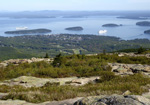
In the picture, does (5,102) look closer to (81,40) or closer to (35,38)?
(81,40)

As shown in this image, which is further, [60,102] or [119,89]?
[119,89]

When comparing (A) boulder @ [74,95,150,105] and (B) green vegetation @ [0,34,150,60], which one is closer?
(A) boulder @ [74,95,150,105]

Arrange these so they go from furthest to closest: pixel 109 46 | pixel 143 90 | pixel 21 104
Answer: pixel 109 46, pixel 143 90, pixel 21 104

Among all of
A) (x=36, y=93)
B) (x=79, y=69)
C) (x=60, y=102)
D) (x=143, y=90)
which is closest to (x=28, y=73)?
(x=79, y=69)

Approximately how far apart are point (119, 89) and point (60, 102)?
9.73ft

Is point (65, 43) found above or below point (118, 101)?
below

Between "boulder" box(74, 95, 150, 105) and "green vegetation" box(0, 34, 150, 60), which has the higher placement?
"boulder" box(74, 95, 150, 105)

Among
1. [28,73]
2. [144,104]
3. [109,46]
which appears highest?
[144,104]

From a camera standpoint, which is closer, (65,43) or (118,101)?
(118,101)

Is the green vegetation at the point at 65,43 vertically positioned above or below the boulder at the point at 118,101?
below

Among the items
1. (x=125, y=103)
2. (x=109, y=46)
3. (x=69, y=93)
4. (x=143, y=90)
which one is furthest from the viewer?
(x=109, y=46)

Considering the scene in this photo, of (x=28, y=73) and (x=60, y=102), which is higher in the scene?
(x=60, y=102)

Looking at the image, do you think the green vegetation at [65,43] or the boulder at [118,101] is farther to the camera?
the green vegetation at [65,43]

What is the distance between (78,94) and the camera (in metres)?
7.31
